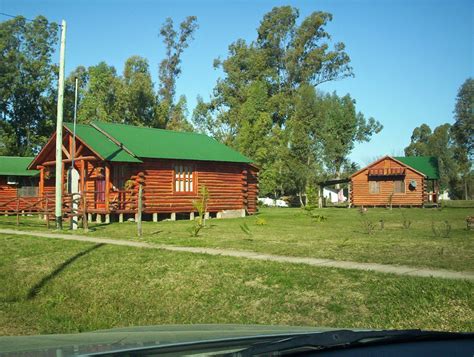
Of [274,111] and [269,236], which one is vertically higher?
[274,111]

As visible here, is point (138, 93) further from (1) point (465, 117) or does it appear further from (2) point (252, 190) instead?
(1) point (465, 117)

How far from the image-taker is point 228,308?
27.2 feet

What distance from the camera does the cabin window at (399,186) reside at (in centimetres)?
4812

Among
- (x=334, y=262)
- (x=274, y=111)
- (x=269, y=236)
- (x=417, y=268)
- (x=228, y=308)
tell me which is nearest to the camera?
(x=228, y=308)

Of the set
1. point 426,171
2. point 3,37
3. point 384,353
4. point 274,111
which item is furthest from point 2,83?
point 384,353

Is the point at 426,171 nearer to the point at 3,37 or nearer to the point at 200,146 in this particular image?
the point at 200,146

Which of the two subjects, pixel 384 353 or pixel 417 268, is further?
pixel 417 268

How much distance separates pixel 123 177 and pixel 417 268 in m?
20.2

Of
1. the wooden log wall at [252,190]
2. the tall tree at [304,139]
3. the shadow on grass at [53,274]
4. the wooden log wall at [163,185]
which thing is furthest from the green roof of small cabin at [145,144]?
the tall tree at [304,139]

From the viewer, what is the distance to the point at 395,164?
4884 centimetres

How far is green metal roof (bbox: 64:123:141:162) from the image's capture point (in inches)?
1009

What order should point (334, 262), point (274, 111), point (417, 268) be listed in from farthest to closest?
point (274, 111), point (334, 262), point (417, 268)

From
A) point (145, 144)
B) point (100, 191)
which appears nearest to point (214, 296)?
point (100, 191)

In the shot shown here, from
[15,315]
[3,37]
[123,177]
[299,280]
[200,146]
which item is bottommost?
[15,315]
